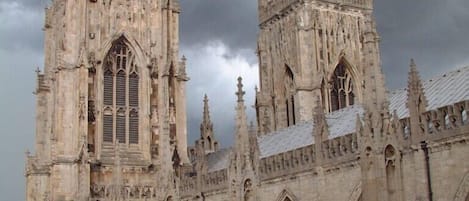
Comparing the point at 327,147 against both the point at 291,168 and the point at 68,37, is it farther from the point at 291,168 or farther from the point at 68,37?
the point at 68,37

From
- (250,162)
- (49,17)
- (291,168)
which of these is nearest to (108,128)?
(49,17)

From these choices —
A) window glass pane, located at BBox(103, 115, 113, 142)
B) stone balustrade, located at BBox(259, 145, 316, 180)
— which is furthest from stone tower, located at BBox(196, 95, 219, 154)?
stone balustrade, located at BBox(259, 145, 316, 180)

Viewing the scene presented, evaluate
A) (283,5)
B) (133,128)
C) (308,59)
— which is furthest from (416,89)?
(283,5)

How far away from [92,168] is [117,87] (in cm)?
539

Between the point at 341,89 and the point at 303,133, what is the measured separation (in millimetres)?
19035

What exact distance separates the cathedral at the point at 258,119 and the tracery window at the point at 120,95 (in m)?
0.07

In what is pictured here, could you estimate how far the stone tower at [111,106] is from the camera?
42.3m

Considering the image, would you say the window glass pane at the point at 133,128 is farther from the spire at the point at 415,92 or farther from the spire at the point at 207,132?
the spire at the point at 415,92

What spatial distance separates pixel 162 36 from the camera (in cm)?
4634

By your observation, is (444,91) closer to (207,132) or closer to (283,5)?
(207,132)

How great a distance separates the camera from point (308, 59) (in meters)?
53.2

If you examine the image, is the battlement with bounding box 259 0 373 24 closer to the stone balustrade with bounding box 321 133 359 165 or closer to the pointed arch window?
the pointed arch window

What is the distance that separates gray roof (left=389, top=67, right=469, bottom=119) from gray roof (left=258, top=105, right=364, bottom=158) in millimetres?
2249

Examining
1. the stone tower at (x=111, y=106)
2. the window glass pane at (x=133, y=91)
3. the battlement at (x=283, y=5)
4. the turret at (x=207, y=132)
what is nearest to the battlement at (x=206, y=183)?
the stone tower at (x=111, y=106)
